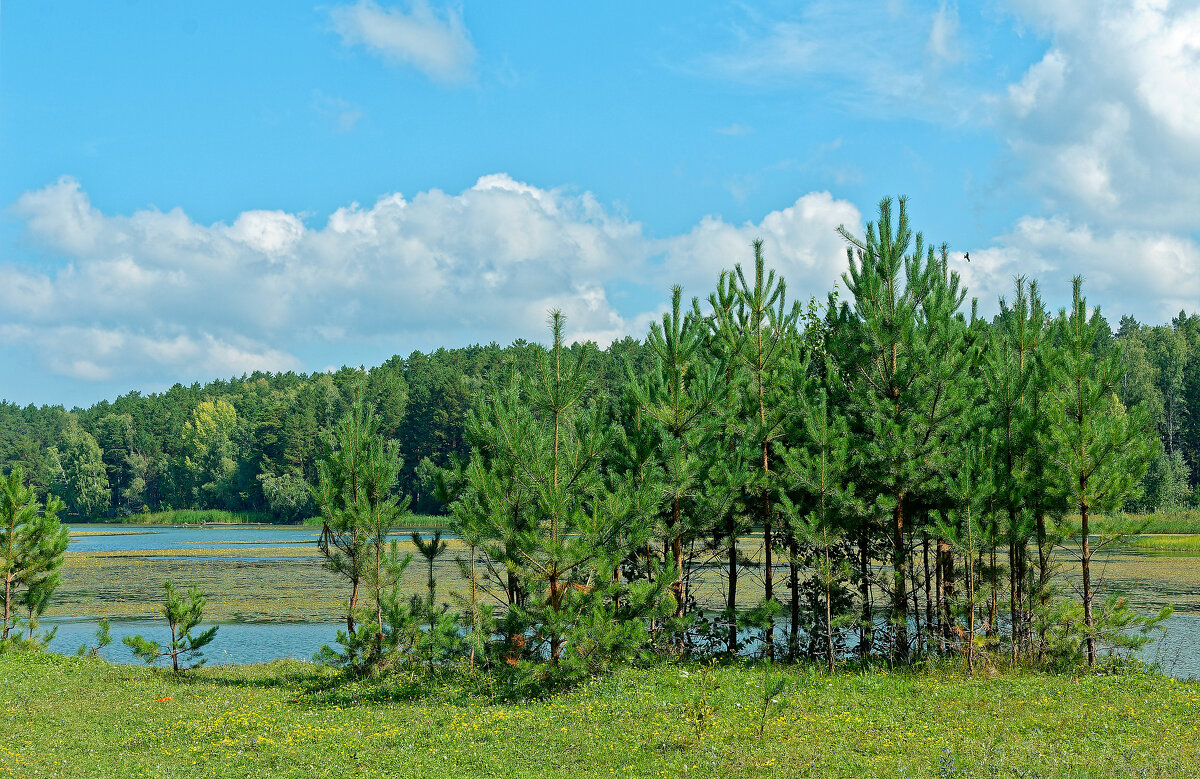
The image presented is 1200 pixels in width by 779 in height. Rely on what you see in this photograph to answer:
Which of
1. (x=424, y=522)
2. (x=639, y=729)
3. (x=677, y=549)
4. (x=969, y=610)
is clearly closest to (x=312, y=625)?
(x=677, y=549)

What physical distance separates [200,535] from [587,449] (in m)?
70.1

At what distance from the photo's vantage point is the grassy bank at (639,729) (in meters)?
9.38

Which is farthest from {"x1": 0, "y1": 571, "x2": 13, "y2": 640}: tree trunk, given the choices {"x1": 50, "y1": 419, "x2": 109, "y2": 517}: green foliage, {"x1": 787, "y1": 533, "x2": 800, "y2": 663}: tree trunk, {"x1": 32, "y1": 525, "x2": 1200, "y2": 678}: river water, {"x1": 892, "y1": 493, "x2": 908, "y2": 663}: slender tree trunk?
{"x1": 50, "y1": 419, "x2": 109, "y2": 517}: green foliage

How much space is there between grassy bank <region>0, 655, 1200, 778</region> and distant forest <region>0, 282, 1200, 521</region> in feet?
130

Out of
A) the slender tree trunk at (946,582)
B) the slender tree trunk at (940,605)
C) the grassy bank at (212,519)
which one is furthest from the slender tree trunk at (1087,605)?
the grassy bank at (212,519)

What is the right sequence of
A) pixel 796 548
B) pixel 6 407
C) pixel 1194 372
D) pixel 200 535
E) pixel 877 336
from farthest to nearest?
1. pixel 6 407
2. pixel 200 535
3. pixel 1194 372
4. pixel 796 548
5. pixel 877 336

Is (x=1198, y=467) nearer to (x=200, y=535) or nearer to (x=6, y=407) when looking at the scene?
(x=200, y=535)

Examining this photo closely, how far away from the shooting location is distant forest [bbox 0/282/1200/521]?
70750mm

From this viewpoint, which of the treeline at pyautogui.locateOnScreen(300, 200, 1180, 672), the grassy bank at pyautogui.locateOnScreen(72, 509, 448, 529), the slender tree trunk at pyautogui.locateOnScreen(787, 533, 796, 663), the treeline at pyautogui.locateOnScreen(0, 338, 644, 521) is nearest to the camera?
the treeline at pyautogui.locateOnScreen(300, 200, 1180, 672)

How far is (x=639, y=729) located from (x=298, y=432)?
8167 cm

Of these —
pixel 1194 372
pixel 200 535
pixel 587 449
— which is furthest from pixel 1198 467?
pixel 200 535

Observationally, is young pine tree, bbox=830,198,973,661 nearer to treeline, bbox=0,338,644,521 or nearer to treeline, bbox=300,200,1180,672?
treeline, bbox=300,200,1180,672

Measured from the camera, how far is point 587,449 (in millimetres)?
14086

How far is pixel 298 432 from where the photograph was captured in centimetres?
8700
